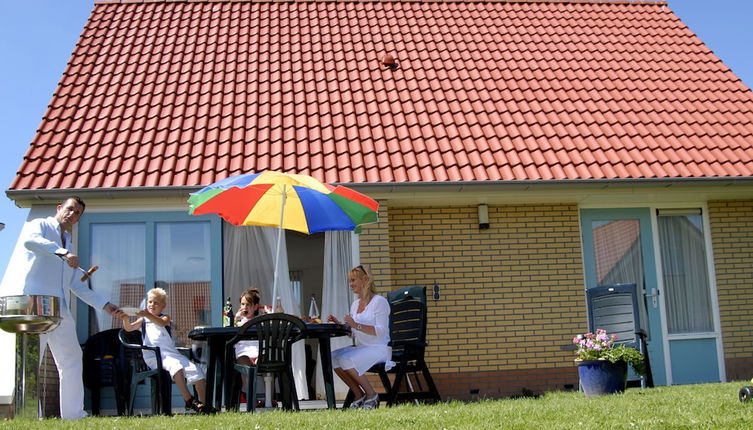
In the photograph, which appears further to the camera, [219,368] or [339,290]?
[339,290]

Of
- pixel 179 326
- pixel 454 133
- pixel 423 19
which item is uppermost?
pixel 423 19

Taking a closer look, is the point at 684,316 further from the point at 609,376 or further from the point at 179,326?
the point at 179,326

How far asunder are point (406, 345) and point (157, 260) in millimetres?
3226

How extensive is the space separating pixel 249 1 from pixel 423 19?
279cm

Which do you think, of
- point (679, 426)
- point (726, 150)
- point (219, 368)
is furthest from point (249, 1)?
point (679, 426)

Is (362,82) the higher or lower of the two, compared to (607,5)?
lower

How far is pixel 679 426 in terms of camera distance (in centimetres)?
514

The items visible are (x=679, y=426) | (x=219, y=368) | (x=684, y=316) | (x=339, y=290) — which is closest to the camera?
(x=679, y=426)

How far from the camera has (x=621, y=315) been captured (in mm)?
8930

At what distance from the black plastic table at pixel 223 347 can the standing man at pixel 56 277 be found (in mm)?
796

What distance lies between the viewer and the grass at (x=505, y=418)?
5.33m

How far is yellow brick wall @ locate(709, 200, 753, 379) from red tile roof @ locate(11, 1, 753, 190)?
2.12 feet

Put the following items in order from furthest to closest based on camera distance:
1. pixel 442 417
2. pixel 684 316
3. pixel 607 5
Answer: pixel 607 5 < pixel 684 316 < pixel 442 417

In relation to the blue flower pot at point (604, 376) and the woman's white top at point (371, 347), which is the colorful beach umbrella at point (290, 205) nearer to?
the woman's white top at point (371, 347)
